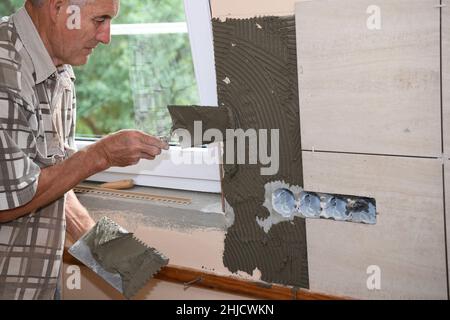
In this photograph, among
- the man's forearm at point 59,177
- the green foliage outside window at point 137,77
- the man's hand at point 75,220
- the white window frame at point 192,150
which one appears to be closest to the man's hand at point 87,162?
the man's forearm at point 59,177

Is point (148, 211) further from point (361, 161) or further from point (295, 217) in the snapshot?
point (361, 161)

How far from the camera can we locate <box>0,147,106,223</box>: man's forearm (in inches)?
54.1

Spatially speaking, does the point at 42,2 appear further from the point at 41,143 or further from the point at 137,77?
the point at 137,77

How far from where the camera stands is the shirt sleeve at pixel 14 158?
4.20 feet

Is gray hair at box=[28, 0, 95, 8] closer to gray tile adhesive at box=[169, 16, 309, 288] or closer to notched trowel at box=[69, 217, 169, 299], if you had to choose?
gray tile adhesive at box=[169, 16, 309, 288]

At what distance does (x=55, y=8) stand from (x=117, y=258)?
0.76 m

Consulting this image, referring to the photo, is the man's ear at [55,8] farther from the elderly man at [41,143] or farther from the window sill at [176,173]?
the window sill at [176,173]

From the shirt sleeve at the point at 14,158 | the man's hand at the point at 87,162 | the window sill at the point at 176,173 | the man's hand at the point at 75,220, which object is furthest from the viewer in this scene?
the window sill at the point at 176,173

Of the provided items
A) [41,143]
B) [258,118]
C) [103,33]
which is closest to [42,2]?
[103,33]

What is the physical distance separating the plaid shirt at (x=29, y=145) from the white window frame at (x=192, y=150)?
428mm

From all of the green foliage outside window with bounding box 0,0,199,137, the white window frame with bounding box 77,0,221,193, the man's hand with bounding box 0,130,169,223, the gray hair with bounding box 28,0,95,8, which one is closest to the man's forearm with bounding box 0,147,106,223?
the man's hand with bounding box 0,130,169,223

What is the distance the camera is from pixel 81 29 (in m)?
1.43

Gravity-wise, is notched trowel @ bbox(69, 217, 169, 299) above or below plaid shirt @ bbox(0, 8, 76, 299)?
below

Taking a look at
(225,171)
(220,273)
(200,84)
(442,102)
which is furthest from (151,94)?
(442,102)
